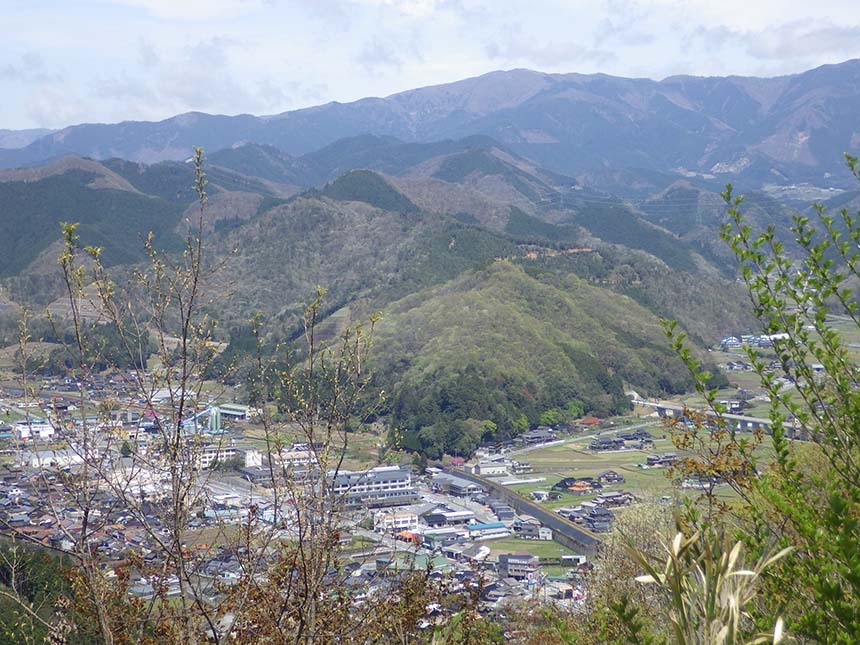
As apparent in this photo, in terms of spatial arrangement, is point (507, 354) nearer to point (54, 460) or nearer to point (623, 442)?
point (623, 442)

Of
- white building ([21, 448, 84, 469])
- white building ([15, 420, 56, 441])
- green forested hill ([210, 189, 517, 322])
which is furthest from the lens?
green forested hill ([210, 189, 517, 322])

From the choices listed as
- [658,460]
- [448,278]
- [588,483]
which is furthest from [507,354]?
[448,278]

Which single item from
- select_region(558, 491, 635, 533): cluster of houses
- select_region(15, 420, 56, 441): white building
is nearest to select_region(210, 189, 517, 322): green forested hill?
select_region(558, 491, 635, 533): cluster of houses

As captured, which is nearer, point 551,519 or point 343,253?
point 551,519

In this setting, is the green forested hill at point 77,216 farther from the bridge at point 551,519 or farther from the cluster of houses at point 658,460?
the cluster of houses at point 658,460

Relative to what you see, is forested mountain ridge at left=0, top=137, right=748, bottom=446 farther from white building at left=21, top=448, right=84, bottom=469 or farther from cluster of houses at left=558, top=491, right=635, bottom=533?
cluster of houses at left=558, top=491, right=635, bottom=533

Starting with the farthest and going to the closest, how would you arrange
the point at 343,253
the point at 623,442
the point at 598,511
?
the point at 343,253 < the point at 623,442 < the point at 598,511

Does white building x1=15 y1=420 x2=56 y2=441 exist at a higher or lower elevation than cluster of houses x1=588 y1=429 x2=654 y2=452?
higher

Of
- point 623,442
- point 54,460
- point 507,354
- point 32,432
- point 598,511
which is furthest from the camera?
point 507,354

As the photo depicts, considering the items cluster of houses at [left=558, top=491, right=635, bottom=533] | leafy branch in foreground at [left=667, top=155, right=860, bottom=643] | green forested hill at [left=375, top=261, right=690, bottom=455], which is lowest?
cluster of houses at [left=558, top=491, right=635, bottom=533]

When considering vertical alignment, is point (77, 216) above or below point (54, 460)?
above

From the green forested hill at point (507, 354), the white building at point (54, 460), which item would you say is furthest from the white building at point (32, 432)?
the green forested hill at point (507, 354)

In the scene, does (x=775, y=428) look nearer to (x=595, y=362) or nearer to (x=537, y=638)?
(x=537, y=638)

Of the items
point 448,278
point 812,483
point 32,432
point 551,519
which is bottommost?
point 551,519
